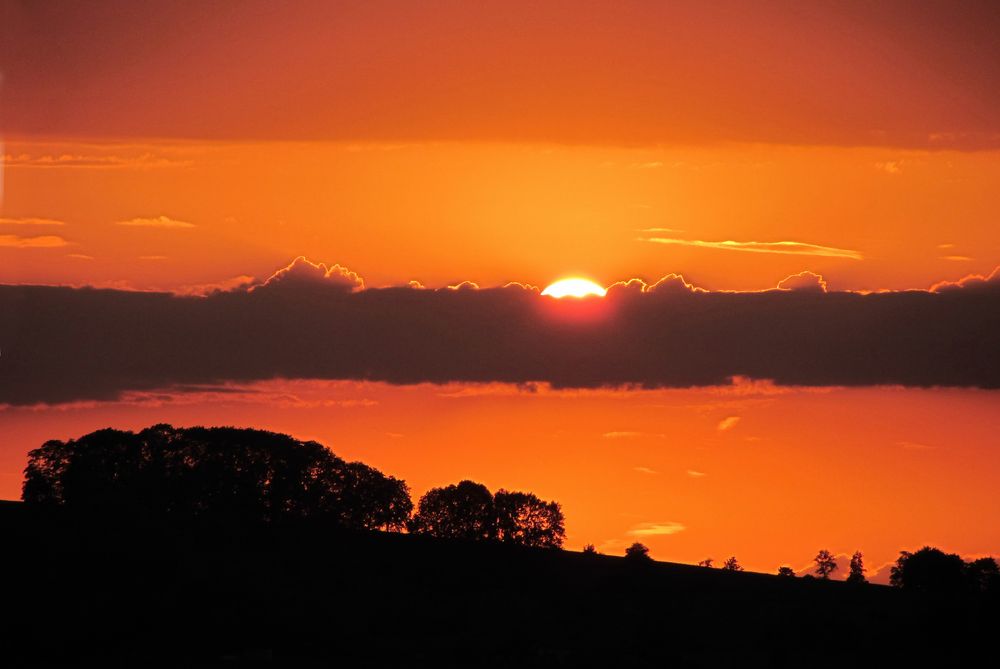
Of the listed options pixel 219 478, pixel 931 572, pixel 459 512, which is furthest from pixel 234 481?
pixel 931 572

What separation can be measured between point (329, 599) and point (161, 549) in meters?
16.3

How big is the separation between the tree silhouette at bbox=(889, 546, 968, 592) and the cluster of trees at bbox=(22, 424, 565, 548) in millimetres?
54470

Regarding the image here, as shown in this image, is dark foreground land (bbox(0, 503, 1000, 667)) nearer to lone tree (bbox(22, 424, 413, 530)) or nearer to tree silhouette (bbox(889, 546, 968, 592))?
lone tree (bbox(22, 424, 413, 530))

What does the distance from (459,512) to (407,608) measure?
221 ft

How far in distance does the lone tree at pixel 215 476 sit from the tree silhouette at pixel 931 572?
56.8 metres

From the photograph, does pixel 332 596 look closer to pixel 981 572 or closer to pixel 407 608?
pixel 407 608

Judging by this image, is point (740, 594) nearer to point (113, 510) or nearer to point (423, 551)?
point (423, 551)

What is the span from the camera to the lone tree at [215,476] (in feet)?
495

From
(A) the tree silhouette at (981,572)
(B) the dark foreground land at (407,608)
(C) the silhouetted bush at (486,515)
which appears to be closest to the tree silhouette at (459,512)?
(C) the silhouetted bush at (486,515)

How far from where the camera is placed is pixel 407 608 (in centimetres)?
10644

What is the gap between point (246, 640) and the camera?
9406 centimetres

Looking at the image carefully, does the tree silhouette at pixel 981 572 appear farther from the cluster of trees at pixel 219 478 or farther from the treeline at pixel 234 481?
the cluster of trees at pixel 219 478

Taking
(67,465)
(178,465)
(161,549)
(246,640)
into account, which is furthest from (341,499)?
(246,640)

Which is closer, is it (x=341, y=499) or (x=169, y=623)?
(x=169, y=623)
